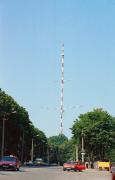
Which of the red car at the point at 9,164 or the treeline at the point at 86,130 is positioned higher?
the treeline at the point at 86,130

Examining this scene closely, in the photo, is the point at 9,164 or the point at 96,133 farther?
the point at 96,133

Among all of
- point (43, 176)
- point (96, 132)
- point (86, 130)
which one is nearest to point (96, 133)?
point (96, 132)

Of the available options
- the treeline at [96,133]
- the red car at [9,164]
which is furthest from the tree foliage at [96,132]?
the red car at [9,164]

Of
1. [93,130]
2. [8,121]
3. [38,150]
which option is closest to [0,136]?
[8,121]

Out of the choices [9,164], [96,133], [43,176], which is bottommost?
[43,176]

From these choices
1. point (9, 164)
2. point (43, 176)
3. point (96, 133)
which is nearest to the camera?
point (43, 176)

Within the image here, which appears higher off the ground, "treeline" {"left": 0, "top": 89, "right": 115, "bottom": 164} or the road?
"treeline" {"left": 0, "top": 89, "right": 115, "bottom": 164}

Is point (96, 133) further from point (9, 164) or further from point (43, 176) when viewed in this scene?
point (43, 176)

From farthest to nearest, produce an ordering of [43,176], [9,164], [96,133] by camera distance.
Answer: [96,133], [9,164], [43,176]

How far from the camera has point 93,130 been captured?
4648 inches

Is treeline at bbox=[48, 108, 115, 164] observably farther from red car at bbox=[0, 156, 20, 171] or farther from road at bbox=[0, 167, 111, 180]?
road at bbox=[0, 167, 111, 180]

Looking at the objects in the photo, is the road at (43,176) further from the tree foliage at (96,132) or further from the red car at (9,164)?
the tree foliage at (96,132)

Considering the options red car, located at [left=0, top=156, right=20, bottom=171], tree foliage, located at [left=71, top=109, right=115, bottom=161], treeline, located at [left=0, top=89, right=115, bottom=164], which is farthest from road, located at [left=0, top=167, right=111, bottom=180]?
tree foliage, located at [left=71, top=109, right=115, bottom=161]

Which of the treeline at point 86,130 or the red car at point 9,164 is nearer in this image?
the red car at point 9,164
